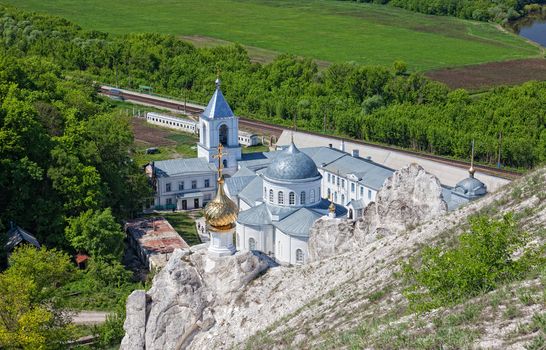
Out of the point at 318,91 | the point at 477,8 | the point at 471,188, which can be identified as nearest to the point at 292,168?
the point at 471,188

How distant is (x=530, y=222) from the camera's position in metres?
20.0

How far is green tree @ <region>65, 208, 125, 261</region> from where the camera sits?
136 feet

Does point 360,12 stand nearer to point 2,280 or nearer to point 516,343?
point 2,280

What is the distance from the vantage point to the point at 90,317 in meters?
36.6

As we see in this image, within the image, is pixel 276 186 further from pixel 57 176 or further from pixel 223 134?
pixel 223 134

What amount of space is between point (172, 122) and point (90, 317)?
41.2m

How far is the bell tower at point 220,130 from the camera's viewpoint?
53.9m

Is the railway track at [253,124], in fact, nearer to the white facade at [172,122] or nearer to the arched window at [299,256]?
the white facade at [172,122]

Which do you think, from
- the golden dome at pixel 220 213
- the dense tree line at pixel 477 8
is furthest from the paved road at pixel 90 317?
the dense tree line at pixel 477 8

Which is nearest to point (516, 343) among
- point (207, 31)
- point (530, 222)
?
point (530, 222)

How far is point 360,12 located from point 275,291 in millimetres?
136562

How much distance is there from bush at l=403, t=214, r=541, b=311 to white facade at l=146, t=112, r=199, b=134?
57217 mm

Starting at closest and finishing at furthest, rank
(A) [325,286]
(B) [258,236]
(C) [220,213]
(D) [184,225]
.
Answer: (A) [325,286] < (C) [220,213] < (B) [258,236] < (D) [184,225]

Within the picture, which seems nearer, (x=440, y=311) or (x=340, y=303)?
(x=440, y=311)
